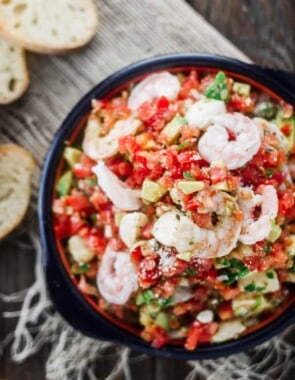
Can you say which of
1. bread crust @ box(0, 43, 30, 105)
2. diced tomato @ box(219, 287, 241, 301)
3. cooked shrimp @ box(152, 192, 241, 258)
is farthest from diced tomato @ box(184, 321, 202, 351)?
bread crust @ box(0, 43, 30, 105)

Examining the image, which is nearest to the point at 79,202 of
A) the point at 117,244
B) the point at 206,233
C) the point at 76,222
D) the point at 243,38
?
the point at 76,222

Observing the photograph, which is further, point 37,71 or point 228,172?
point 37,71

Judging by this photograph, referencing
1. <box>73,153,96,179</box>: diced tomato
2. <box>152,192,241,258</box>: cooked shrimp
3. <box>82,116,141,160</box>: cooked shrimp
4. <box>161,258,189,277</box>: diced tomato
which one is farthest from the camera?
<box>73,153,96,179</box>: diced tomato

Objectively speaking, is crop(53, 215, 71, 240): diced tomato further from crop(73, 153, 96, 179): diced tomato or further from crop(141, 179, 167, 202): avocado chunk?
crop(141, 179, 167, 202): avocado chunk

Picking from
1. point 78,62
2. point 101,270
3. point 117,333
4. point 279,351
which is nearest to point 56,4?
point 78,62

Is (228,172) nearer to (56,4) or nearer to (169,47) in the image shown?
(169,47)

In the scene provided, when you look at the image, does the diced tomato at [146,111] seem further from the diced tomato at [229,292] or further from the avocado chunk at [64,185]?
the diced tomato at [229,292]

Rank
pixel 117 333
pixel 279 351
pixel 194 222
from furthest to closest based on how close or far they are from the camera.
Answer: pixel 279 351
pixel 117 333
pixel 194 222
